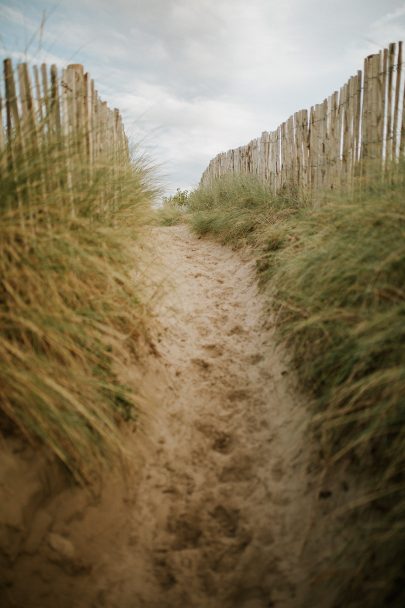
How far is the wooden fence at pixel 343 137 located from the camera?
310 cm

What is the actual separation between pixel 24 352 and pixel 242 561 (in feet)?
4.47

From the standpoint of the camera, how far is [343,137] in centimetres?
384

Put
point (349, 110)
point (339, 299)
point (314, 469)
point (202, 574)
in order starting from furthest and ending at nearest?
point (349, 110) → point (339, 299) → point (314, 469) → point (202, 574)

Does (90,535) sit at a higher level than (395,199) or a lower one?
lower

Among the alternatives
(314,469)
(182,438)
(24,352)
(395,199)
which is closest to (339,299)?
(395,199)

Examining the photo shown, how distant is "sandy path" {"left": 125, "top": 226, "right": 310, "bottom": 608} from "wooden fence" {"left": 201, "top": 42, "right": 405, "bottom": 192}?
71.8 inches

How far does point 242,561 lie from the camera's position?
163cm

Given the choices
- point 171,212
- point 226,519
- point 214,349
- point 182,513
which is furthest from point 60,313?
point 171,212

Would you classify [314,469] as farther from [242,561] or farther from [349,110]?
[349,110]

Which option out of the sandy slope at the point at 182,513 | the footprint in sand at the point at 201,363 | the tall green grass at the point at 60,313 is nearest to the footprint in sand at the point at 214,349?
the footprint in sand at the point at 201,363

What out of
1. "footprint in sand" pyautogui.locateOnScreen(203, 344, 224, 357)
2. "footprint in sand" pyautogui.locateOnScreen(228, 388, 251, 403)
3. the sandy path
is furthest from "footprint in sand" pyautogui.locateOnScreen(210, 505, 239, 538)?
"footprint in sand" pyautogui.locateOnScreen(203, 344, 224, 357)

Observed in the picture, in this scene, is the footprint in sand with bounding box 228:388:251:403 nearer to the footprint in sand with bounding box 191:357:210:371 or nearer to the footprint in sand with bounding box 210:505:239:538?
the footprint in sand with bounding box 191:357:210:371

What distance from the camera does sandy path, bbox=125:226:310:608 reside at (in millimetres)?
1583

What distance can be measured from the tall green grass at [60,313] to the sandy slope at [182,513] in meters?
0.21
